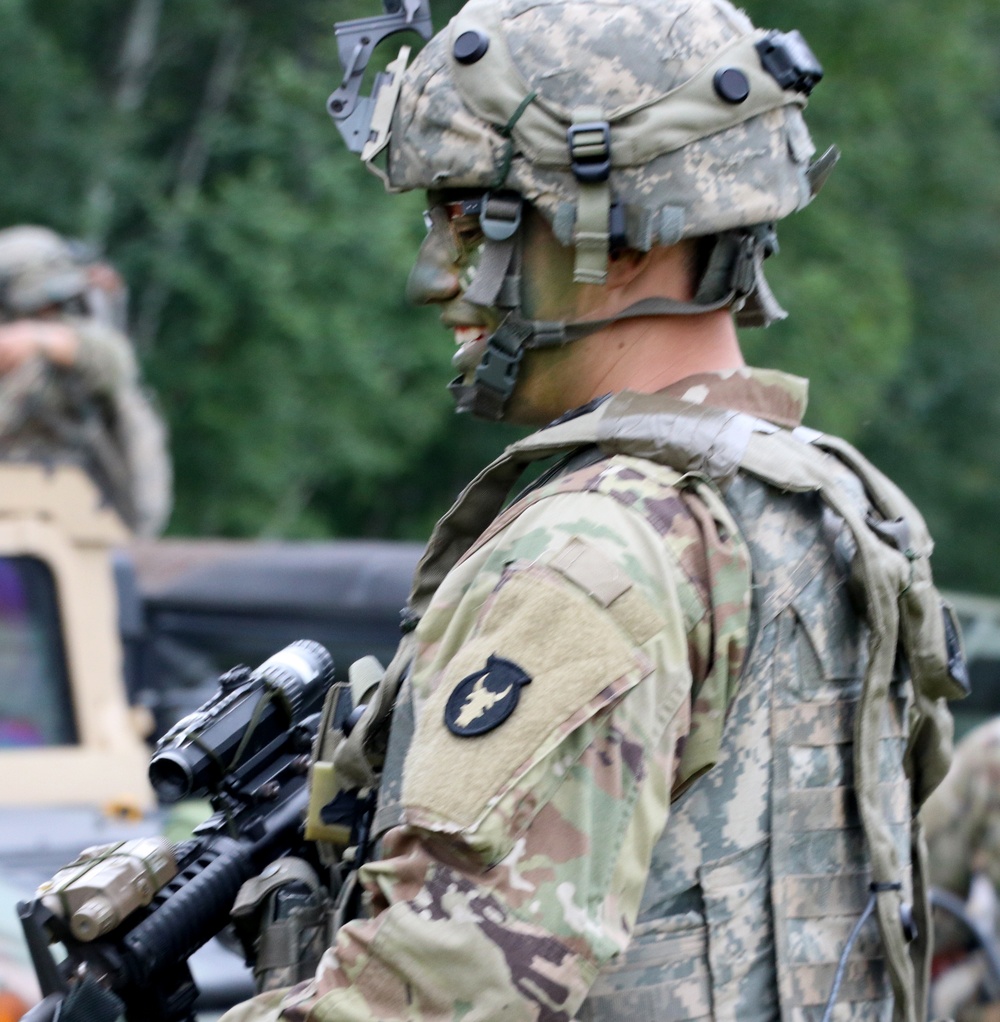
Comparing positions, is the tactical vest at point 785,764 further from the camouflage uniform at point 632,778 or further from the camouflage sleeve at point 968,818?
the camouflage sleeve at point 968,818

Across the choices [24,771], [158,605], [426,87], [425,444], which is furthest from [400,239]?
[426,87]

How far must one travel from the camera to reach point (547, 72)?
2076 mm

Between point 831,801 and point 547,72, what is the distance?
859mm

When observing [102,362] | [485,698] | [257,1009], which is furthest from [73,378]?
[485,698]

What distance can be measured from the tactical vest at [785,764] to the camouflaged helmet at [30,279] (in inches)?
234

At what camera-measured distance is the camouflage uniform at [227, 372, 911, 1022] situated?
1.74 metres

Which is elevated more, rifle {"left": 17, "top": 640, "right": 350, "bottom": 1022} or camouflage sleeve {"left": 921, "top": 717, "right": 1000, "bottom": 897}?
rifle {"left": 17, "top": 640, "right": 350, "bottom": 1022}

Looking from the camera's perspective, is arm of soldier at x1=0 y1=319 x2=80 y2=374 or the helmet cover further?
arm of soldier at x1=0 y1=319 x2=80 y2=374

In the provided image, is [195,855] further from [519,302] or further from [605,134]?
[605,134]

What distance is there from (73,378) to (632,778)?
234 inches

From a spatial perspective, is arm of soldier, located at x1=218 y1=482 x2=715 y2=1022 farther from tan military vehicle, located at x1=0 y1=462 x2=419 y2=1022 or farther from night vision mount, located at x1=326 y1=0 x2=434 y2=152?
tan military vehicle, located at x1=0 y1=462 x2=419 y2=1022

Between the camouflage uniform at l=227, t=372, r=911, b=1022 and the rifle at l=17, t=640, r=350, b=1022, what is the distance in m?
0.26

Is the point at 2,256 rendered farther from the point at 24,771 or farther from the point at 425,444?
the point at 425,444

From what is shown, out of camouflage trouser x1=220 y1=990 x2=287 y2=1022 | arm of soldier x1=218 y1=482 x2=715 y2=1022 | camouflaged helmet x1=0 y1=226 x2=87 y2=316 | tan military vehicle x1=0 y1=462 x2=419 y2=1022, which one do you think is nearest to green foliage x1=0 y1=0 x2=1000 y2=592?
camouflaged helmet x1=0 y1=226 x2=87 y2=316
